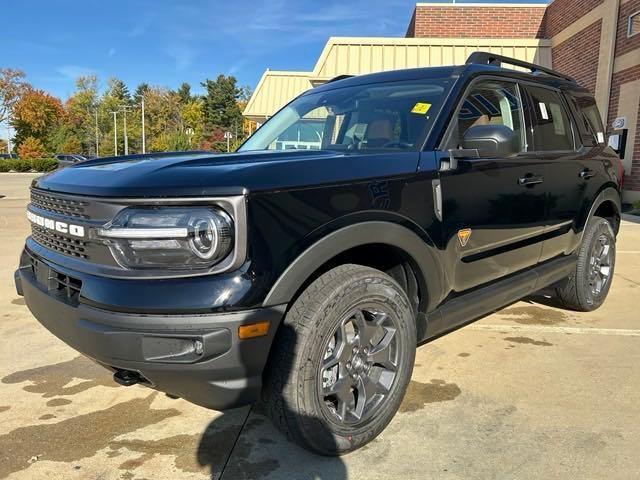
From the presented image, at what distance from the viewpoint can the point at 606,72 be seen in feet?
41.3

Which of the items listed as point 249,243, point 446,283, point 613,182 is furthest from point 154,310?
point 613,182

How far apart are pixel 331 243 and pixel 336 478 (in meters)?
1.06

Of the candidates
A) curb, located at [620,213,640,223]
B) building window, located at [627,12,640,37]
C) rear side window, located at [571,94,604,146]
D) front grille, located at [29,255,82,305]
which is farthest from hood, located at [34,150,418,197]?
building window, located at [627,12,640,37]

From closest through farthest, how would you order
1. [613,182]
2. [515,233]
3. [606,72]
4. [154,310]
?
[154,310]
[515,233]
[613,182]
[606,72]

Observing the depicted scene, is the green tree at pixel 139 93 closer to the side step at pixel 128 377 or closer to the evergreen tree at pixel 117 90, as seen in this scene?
the evergreen tree at pixel 117 90

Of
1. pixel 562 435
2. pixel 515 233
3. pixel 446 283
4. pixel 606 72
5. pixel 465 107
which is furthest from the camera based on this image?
pixel 606 72

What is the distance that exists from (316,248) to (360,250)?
1.62 feet

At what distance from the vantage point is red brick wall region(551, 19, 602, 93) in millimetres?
13250

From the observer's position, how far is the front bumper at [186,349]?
1.92 meters

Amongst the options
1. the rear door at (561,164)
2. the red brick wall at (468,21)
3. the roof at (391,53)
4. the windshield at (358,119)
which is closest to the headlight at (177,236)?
the windshield at (358,119)

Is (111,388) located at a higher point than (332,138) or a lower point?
lower

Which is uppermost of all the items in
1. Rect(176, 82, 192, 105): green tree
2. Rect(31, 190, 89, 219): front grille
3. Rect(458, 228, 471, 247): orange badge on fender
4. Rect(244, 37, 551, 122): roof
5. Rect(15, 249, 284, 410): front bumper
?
Rect(176, 82, 192, 105): green tree

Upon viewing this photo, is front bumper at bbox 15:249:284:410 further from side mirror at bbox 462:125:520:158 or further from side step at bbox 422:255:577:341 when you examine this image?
side mirror at bbox 462:125:520:158

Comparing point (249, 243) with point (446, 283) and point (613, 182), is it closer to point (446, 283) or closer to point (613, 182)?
point (446, 283)
